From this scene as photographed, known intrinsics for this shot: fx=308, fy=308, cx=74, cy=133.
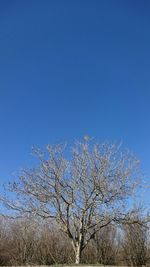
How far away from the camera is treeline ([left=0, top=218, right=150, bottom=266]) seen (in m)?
23.9

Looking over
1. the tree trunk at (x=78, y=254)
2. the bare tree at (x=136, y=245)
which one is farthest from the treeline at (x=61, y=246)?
the tree trunk at (x=78, y=254)

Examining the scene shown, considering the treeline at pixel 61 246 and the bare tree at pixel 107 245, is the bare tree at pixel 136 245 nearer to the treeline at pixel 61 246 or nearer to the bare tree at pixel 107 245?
the treeline at pixel 61 246

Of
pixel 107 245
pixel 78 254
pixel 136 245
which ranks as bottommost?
pixel 78 254

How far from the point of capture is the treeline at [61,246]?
23.9 meters

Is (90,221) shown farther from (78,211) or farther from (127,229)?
(127,229)

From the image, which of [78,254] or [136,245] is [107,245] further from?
[78,254]

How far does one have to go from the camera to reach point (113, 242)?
1034 inches

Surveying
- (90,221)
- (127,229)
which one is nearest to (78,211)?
(90,221)

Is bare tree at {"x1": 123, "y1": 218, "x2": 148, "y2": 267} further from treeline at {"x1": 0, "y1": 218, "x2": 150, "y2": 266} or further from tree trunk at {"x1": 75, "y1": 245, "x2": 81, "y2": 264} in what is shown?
tree trunk at {"x1": 75, "y1": 245, "x2": 81, "y2": 264}

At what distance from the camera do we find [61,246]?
2866 centimetres

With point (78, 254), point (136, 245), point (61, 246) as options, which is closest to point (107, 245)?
point (136, 245)

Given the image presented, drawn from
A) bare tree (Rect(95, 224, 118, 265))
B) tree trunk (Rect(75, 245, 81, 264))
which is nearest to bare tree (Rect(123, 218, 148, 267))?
bare tree (Rect(95, 224, 118, 265))

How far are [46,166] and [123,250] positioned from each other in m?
10.7

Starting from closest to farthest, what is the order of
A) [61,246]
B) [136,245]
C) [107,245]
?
[136,245], [107,245], [61,246]
